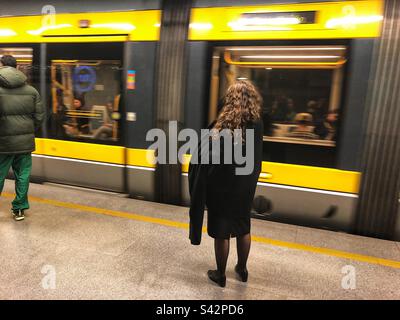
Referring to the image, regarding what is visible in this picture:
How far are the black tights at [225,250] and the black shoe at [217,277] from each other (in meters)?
0.04

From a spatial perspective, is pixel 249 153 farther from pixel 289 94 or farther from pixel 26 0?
pixel 26 0

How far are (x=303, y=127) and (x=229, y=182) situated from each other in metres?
1.54

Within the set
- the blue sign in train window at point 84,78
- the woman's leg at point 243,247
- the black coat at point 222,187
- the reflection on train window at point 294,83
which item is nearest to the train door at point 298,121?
the reflection on train window at point 294,83

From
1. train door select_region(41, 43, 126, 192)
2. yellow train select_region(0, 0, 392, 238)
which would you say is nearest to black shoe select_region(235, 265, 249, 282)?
yellow train select_region(0, 0, 392, 238)

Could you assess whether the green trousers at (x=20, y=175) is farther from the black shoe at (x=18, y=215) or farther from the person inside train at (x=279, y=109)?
the person inside train at (x=279, y=109)

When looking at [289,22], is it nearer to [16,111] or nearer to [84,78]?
[84,78]

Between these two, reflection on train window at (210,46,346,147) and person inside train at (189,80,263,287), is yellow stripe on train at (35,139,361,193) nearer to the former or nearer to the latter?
reflection on train window at (210,46,346,147)

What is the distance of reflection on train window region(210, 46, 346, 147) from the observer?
11.2 ft

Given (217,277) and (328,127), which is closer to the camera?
(217,277)

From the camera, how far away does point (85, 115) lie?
15.2 feet

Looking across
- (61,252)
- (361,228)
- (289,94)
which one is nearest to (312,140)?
(289,94)

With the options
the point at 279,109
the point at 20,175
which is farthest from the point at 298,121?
the point at 20,175

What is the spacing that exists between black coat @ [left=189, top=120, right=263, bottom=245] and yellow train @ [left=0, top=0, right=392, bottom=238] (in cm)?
128

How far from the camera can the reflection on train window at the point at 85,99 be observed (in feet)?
14.5
